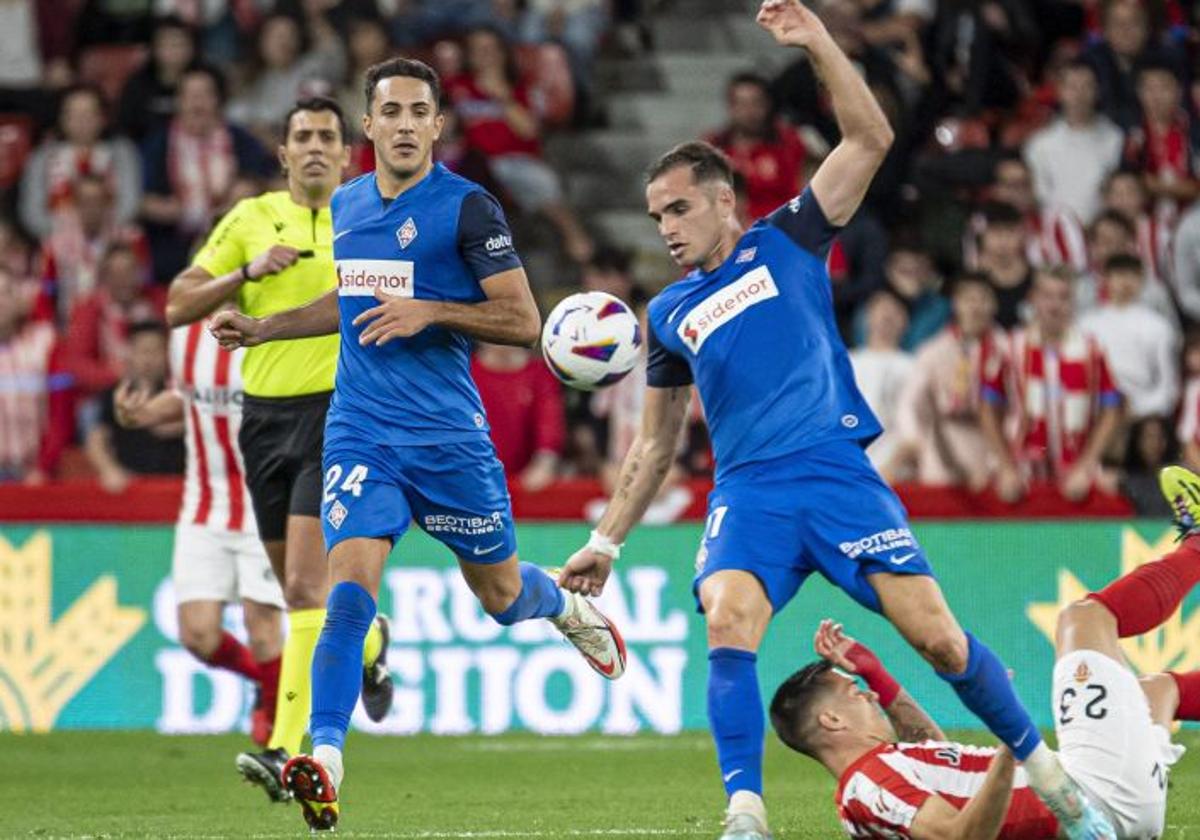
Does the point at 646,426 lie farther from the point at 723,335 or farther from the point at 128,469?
the point at 128,469

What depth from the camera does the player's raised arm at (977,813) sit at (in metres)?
6.80

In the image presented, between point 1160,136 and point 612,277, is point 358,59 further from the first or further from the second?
point 1160,136

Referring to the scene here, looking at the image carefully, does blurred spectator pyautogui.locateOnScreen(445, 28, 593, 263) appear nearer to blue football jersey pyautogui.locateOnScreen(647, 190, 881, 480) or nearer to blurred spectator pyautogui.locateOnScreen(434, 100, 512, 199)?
blurred spectator pyautogui.locateOnScreen(434, 100, 512, 199)

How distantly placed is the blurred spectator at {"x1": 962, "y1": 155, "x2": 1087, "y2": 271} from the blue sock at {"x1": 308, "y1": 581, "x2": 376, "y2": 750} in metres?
8.22

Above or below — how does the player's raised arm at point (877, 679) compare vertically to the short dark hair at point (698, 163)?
below

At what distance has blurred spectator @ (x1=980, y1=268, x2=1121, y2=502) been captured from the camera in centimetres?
1376

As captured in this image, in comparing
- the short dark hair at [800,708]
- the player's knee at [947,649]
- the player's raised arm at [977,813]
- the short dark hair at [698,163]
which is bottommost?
the player's raised arm at [977,813]

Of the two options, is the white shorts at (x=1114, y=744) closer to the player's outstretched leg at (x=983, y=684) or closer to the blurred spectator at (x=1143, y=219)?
the player's outstretched leg at (x=983, y=684)

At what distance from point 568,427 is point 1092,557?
3.44 m

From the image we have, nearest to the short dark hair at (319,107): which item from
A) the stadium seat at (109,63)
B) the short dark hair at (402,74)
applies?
the short dark hair at (402,74)

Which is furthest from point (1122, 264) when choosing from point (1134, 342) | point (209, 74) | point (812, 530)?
point (812, 530)

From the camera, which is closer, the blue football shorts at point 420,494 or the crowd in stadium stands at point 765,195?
the blue football shorts at point 420,494

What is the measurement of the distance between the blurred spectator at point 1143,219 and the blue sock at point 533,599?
23.9 ft

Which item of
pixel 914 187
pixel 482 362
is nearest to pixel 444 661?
pixel 482 362
